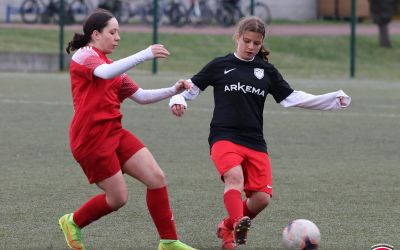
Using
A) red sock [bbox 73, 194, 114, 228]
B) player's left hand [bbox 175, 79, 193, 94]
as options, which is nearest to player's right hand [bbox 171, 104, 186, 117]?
player's left hand [bbox 175, 79, 193, 94]

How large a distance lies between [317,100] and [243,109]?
532mm

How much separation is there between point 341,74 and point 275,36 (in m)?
7.82

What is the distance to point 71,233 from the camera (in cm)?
679

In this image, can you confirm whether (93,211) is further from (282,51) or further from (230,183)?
(282,51)

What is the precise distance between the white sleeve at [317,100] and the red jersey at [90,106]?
4.48 feet

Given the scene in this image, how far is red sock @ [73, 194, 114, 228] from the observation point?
6.75 metres

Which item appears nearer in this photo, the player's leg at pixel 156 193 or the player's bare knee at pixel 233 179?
the player's leg at pixel 156 193

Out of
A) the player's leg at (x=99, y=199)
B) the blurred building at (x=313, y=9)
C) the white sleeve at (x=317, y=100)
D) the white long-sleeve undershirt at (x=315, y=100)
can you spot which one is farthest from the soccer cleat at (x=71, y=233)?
the blurred building at (x=313, y=9)

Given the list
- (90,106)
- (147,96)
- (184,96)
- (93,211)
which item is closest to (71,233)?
(93,211)

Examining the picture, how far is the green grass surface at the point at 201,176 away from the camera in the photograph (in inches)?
294

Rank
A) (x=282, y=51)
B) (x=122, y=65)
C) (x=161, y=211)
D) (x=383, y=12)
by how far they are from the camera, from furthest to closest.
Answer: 1. (x=383, y=12)
2. (x=282, y=51)
3. (x=161, y=211)
4. (x=122, y=65)

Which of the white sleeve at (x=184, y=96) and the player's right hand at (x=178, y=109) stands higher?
the white sleeve at (x=184, y=96)

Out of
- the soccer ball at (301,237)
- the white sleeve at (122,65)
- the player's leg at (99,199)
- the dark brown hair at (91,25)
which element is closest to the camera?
the white sleeve at (122,65)

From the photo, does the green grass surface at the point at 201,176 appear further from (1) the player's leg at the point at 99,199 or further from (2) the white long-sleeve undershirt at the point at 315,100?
(2) the white long-sleeve undershirt at the point at 315,100
